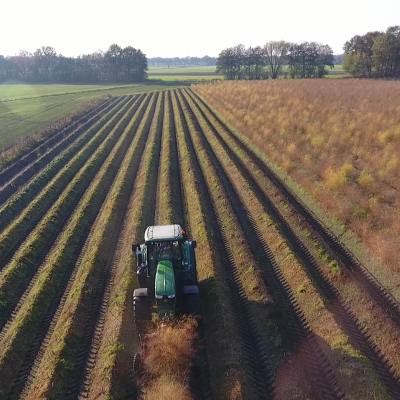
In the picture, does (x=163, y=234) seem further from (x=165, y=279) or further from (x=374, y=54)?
(x=374, y=54)

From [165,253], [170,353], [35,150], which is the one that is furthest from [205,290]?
[35,150]

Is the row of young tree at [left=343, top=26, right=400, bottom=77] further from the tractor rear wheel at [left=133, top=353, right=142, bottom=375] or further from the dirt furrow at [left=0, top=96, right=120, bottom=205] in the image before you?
the tractor rear wheel at [left=133, top=353, right=142, bottom=375]

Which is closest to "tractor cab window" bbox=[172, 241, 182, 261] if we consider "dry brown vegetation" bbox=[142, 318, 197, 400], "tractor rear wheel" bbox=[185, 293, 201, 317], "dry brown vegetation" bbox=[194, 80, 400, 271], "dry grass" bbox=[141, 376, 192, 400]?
"tractor rear wheel" bbox=[185, 293, 201, 317]

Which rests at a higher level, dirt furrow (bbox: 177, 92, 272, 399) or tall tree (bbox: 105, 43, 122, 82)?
tall tree (bbox: 105, 43, 122, 82)

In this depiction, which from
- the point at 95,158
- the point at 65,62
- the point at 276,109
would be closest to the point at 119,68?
the point at 65,62

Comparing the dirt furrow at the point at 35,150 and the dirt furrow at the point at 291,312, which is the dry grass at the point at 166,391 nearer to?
the dirt furrow at the point at 291,312

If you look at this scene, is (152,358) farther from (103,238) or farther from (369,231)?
(369,231)
